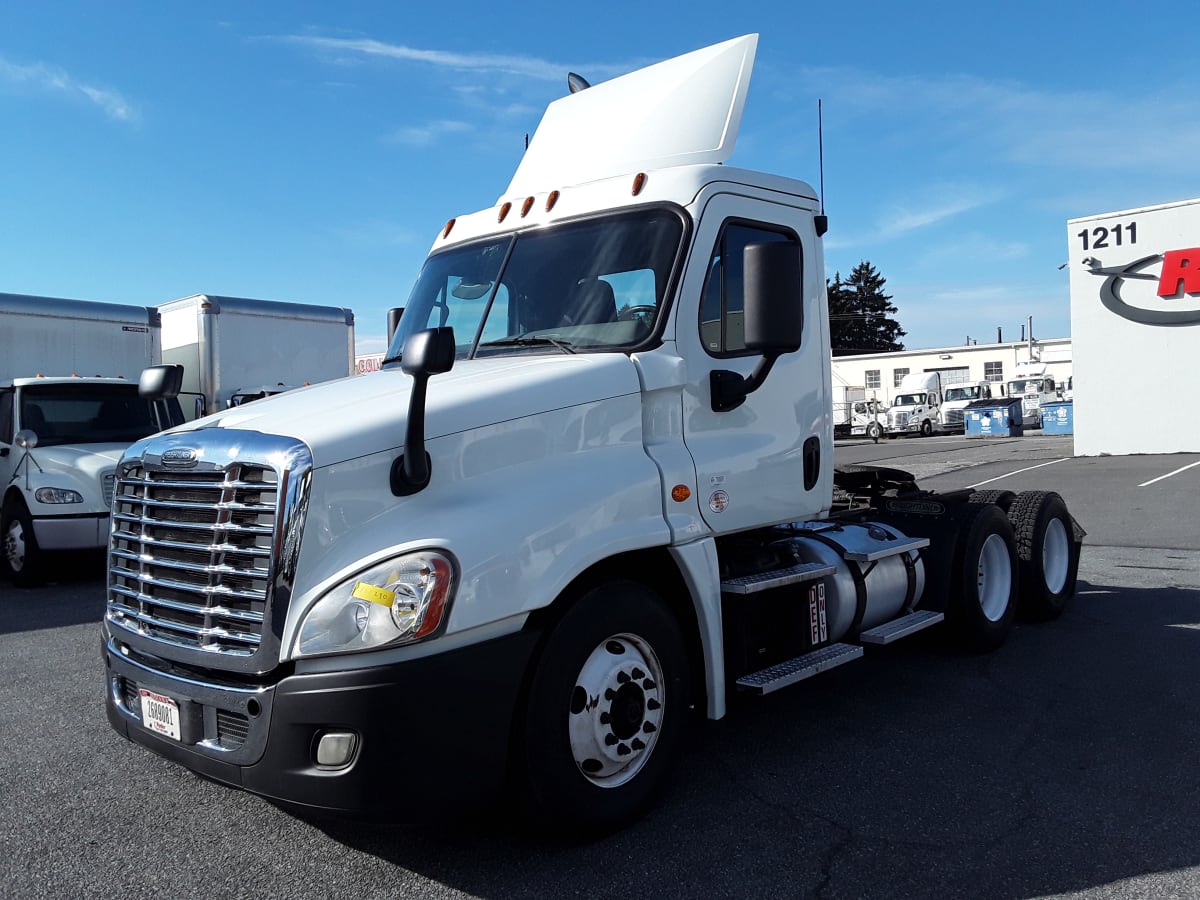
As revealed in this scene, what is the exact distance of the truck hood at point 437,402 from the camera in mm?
3365

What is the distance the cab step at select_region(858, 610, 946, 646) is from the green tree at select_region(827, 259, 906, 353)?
79.5 metres

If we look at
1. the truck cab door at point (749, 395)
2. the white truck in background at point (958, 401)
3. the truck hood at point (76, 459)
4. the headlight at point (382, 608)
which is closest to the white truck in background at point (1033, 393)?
the white truck in background at point (958, 401)

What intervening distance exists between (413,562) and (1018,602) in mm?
5471

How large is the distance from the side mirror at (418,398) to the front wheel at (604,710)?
0.74 metres

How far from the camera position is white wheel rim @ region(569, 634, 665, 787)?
360cm

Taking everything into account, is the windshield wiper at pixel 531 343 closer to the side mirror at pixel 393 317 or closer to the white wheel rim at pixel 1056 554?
the side mirror at pixel 393 317

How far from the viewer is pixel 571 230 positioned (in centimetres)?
453

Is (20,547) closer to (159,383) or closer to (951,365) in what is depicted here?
(159,383)

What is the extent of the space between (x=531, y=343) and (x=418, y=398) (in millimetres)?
1133

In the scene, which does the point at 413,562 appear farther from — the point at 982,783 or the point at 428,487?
the point at 982,783

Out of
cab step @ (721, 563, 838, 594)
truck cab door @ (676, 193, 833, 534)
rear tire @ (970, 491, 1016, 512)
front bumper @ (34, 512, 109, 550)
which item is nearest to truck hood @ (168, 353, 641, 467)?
truck cab door @ (676, 193, 833, 534)

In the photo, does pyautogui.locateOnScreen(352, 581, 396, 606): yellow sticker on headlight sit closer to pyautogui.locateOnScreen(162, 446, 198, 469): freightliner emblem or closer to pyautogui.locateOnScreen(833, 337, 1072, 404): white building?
pyautogui.locateOnScreen(162, 446, 198, 469): freightliner emblem

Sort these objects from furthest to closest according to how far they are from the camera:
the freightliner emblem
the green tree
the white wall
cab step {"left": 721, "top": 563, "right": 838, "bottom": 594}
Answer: the green tree < the white wall < cab step {"left": 721, "top": 563, "right": 838, "bottom": 594} < the freightliner emblem

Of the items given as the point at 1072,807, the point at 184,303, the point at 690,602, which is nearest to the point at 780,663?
the point at 690,602
